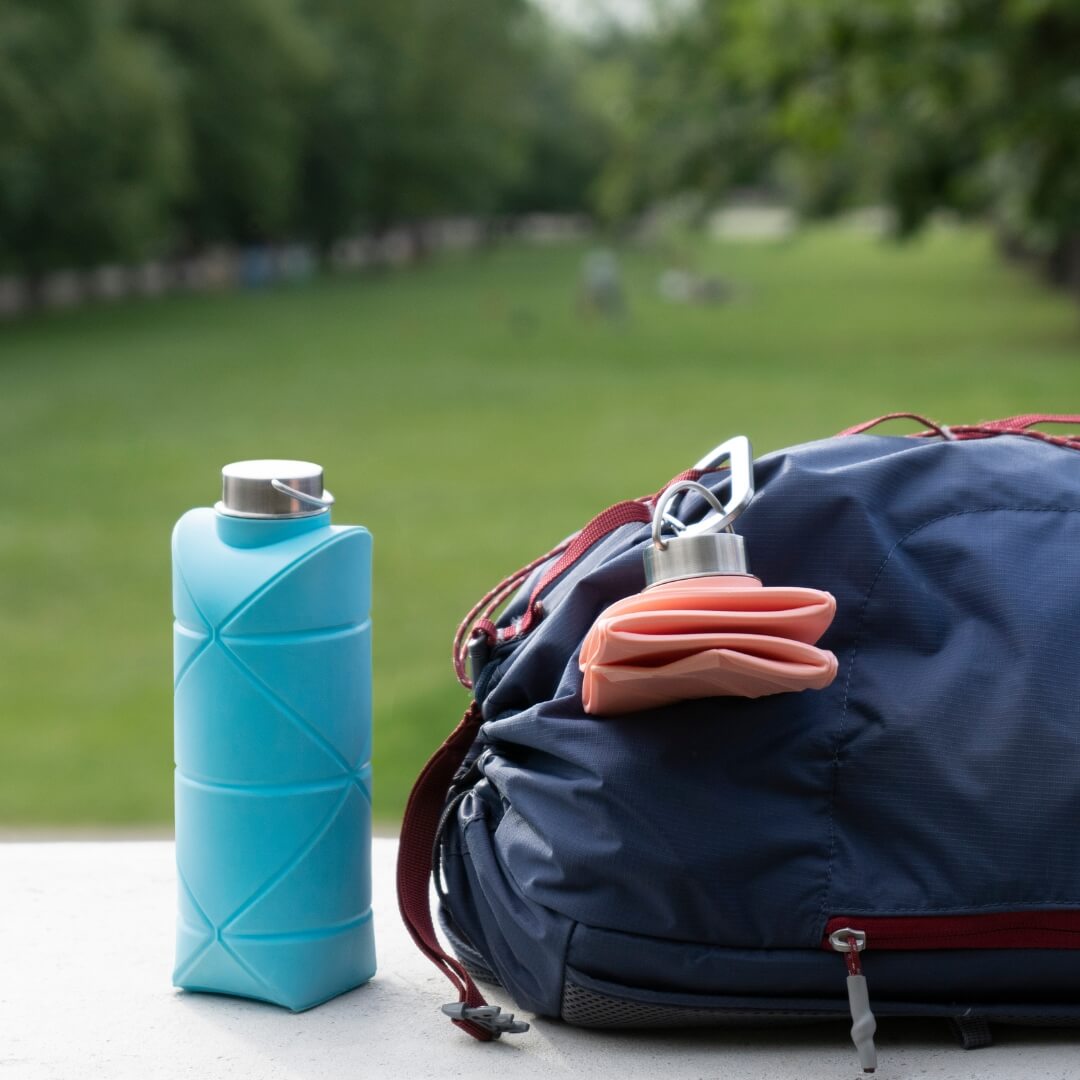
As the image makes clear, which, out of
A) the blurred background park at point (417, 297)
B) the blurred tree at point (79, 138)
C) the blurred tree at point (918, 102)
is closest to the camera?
the blurred background park at point (417, 297)

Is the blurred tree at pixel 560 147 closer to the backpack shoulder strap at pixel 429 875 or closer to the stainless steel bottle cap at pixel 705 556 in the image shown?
the backpack shoulder strap at pixel 429 875

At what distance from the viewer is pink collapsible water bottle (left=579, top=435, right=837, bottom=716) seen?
1.65 m

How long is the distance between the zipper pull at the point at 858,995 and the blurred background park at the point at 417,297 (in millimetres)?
3150

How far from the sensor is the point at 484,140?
43125mm

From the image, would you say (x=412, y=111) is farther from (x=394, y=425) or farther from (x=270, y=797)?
(x=270, y=797)

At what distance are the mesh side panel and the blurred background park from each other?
118 inches

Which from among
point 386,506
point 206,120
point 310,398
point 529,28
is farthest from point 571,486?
point 529,28

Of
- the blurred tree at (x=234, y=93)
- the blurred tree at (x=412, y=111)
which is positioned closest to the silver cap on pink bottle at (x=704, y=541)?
the blurred tree at (x=234, y=93)

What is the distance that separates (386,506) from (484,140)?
34923 millimetres

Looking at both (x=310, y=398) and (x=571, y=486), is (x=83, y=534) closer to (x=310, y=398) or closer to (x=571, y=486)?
(x=571, y=486)

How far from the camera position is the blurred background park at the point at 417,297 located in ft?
25.5

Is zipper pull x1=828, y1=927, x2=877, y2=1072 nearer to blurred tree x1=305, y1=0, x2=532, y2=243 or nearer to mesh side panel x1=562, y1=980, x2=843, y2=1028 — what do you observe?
mesh side panel x1=562, y1=980, x2=843, y2=1028

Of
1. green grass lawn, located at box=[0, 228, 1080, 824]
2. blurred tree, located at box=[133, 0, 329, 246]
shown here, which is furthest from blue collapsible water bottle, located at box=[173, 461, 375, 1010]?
blurred tree, located at box=[133, 0, 329, 246]

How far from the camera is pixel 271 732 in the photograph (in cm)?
190
